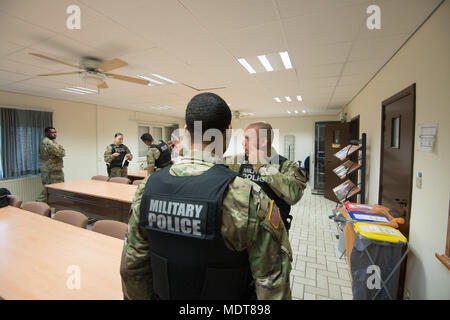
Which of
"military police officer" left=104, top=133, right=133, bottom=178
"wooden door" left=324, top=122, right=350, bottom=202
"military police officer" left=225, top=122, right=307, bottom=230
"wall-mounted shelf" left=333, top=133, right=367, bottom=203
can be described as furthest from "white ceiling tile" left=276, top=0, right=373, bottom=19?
"military police officer" left=104, top=133, right=133, bottom=178

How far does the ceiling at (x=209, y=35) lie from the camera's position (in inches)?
62.6

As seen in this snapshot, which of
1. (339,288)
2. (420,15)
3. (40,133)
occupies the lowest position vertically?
(339,288)

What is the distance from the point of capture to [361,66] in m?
2.82

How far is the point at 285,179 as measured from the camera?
1.71 m

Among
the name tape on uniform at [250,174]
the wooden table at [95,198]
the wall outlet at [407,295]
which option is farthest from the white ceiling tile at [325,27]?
the wooden table at [95,198]

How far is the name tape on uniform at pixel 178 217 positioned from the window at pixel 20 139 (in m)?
5.67

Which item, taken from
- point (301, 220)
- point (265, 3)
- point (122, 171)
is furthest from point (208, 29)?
point (122, 171)

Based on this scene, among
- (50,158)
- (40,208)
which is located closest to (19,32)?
(40,208)

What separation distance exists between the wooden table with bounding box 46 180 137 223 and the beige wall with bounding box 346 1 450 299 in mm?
3312

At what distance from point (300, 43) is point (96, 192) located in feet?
12.0

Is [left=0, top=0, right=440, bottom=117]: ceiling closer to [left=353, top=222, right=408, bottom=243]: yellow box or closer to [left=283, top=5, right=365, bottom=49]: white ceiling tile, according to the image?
[left=283, top=5, right=365, bottom=49]: white ceiling tile

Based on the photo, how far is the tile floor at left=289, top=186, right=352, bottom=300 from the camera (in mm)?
2199

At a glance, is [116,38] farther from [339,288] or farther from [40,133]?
[40,133]

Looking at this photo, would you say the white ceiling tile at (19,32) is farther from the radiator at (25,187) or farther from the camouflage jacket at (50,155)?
the radiator at (25,187)
